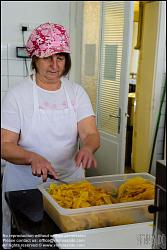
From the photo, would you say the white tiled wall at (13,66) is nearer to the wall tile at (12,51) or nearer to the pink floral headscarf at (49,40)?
the wall tile at (12,51)

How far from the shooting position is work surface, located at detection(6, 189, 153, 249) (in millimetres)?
688

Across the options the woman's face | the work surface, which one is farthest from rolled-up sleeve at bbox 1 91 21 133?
the work surface

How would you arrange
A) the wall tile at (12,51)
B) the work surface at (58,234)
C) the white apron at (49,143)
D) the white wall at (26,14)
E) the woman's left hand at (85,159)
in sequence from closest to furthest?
the work surface at (58,234) → the white wall at (26,14) → the woman's left hand at (85,159) → the white apron at (49,143) → the wall tile at (12,51)

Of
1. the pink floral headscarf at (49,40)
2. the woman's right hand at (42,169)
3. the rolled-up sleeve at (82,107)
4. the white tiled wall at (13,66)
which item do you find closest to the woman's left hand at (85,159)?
the woman's right hand at (42,169)

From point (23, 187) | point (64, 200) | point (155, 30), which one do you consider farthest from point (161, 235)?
point (155, 30)

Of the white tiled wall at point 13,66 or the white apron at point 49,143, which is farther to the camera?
the white tiled wall at point 13,66

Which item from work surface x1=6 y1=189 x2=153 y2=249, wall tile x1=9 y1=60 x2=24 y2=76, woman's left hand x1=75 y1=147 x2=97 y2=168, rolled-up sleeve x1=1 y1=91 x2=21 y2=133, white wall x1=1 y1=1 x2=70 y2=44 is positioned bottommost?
work surface x1=6 y1=189 x2=153 y2=249

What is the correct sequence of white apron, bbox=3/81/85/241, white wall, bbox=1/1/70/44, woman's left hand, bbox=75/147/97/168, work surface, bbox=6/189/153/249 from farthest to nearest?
white apron, bbox=3/81/85/241
woman's left hand, bbox=75/147/97/168
white wall, bbox=1/1/70/44
work surface, bbox=6/189/153/249

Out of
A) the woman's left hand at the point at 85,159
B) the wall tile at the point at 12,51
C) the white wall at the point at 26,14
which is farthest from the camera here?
the wall tile at the point at 12,51

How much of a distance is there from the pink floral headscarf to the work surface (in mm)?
489

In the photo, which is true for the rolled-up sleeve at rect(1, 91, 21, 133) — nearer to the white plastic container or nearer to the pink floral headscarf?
the pink floral headscarf

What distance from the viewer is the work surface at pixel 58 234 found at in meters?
0.69

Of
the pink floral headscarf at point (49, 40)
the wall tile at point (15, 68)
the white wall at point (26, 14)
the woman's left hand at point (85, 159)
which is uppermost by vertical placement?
the white wall at point (26, 14)

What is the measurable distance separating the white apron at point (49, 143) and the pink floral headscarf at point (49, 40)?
7.5 inches
